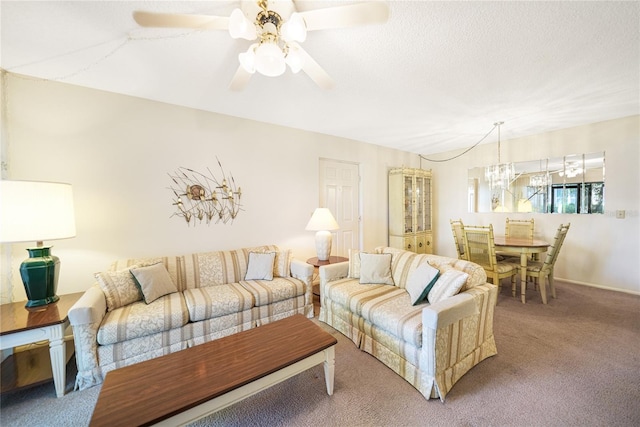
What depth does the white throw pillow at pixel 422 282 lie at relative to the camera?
6.62 feet

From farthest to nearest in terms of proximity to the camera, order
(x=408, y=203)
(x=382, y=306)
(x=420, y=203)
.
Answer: (x=420, y=203) → (x=408, y=203) → (x=382, y=306)

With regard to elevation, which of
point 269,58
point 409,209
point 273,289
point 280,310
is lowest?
point 280,310

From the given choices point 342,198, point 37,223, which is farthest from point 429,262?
point 37,223

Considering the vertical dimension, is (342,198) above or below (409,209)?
above

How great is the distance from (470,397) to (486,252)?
6.57ft

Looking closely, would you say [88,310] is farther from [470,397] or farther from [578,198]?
[578,198]

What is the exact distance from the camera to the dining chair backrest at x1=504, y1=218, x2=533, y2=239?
3678 millimetres

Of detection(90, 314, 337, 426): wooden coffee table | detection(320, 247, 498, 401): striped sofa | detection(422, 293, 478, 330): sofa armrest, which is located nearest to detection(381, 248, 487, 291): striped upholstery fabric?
detection(320, 247, 498, 401): striped sofa

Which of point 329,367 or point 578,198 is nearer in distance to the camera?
point 329,367

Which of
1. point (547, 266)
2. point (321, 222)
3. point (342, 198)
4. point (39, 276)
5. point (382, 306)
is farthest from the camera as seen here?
point (342, 198)

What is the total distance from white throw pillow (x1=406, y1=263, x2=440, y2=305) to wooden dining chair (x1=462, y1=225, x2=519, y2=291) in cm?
142

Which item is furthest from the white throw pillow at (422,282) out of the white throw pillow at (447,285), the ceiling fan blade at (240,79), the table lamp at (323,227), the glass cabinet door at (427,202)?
the glass cabinet door at (427,202)

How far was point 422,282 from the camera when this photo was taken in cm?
206

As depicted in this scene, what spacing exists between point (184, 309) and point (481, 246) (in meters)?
3.42
